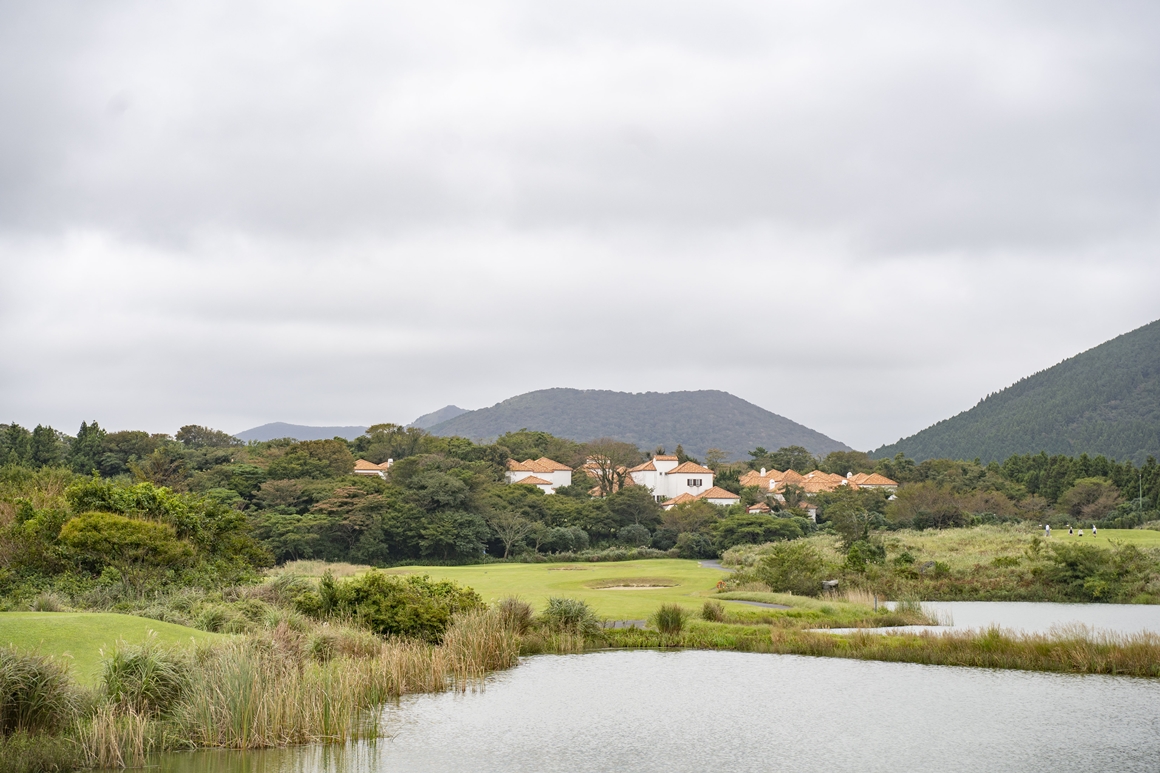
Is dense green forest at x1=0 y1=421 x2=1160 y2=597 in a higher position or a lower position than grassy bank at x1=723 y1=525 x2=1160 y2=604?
higher

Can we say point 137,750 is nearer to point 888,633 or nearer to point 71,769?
point 71,769

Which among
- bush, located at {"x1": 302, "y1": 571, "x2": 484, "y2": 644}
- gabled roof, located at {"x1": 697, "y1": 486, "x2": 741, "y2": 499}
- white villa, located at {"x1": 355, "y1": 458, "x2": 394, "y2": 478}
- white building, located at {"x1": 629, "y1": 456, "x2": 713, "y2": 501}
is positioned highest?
white villa, located at {"x1": 355, "y1": 458, "x2": 394, "y2": 478}

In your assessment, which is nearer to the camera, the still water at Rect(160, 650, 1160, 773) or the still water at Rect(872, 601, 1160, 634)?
the still water at Rect(160, 650, 1160, 773)

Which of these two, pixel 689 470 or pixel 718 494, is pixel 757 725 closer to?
pixel 718 494

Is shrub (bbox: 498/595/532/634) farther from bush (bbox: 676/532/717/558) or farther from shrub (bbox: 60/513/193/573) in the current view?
bush (bbox: 676/532/717/558)

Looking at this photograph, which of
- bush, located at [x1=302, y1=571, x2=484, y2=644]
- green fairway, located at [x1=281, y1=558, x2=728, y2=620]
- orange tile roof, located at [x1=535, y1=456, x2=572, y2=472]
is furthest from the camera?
orange tile roof, located at [x1=535, y1=456, x2=572, y2=472]

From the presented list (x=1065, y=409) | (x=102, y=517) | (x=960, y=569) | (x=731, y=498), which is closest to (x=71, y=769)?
(x=102, y=517)

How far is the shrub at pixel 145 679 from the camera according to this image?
1251 centimetres

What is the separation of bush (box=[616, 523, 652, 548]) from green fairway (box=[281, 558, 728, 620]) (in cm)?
653

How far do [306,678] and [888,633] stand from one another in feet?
47.0

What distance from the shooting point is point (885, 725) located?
44.7ft

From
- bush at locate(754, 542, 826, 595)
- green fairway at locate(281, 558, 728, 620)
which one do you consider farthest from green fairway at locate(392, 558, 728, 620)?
bush at locate(754, 542, 826, 595)

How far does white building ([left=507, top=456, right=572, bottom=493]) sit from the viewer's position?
94.6 m

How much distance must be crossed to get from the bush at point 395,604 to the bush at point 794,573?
15.1 m
